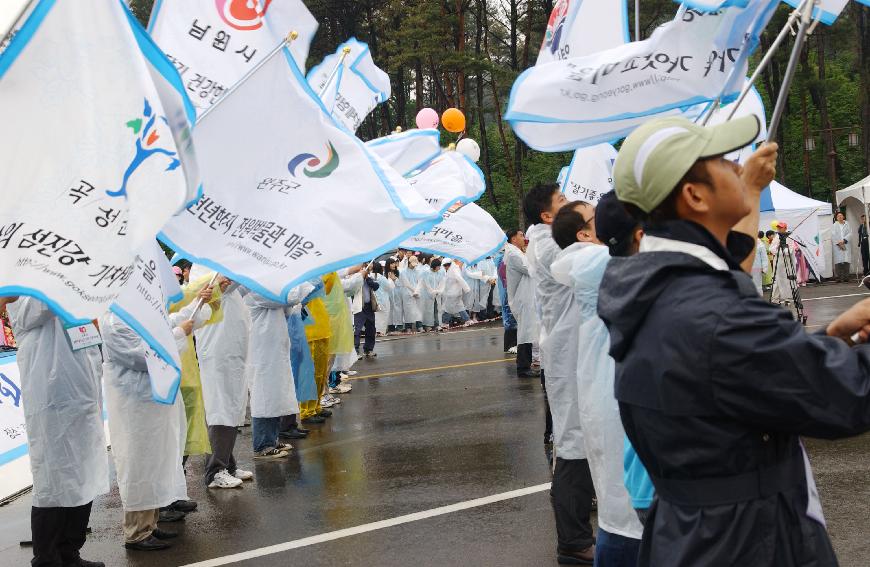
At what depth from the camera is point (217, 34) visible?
22.9ft

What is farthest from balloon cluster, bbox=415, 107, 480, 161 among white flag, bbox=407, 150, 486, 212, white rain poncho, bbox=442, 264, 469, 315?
white rain poncho, bbox=442, 264, 469, 315

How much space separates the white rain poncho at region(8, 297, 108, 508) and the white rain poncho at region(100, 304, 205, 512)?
353 mm

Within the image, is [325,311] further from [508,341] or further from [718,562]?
[718,562]

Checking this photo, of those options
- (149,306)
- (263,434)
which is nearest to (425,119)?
(263,434)

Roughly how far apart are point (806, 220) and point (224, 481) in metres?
21.3

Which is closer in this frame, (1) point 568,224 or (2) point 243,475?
(1) point 568,224

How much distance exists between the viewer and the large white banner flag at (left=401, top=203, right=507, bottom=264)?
420 inches

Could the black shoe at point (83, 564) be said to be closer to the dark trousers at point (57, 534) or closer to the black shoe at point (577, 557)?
the dark trousers at point (57, 534)

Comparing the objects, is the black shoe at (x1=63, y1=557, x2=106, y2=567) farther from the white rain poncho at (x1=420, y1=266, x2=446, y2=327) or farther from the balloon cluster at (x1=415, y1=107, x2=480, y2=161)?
the white rain poncho at (x1=420, y1=266, x2=446, y2=327)

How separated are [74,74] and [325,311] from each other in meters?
6.89

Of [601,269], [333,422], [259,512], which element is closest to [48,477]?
[259,512]

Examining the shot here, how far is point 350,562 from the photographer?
5.84 meters

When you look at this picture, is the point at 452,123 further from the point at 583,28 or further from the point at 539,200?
the point at 539,200

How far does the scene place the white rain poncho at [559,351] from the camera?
5.54 m
